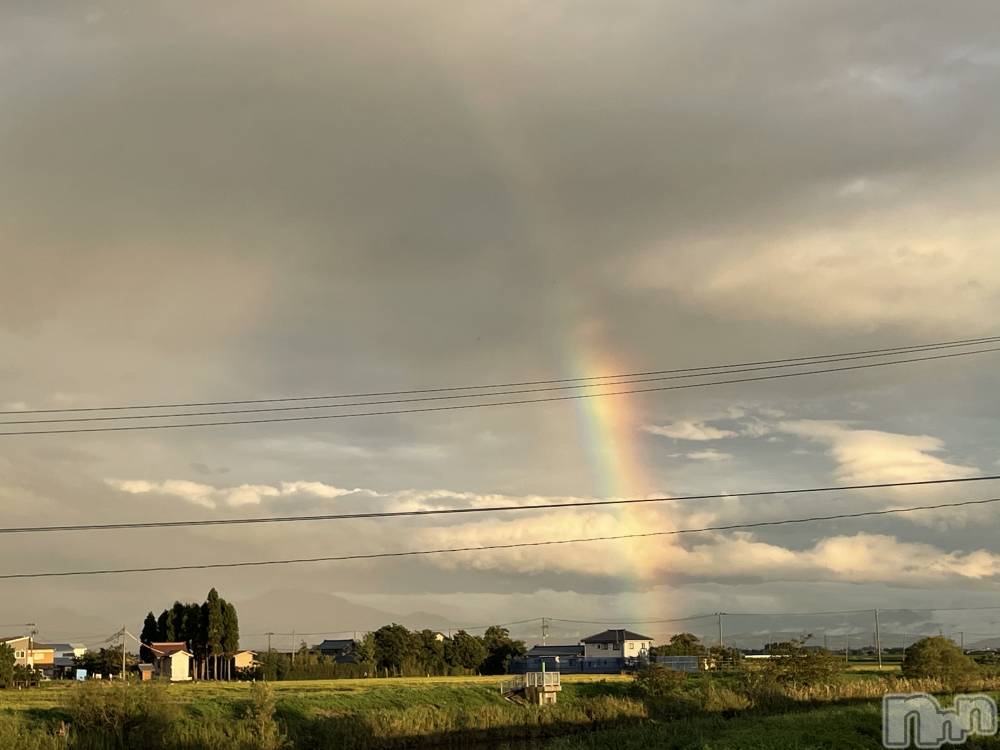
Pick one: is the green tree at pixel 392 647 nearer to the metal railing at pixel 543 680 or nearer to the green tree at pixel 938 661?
the metal railing at pixel 543 680

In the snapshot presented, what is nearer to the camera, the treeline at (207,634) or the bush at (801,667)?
the bush at (801,667)

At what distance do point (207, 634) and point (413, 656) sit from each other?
102 ft

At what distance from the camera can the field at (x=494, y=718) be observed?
53.6 meters

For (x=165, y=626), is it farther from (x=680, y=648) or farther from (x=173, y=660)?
(x=680, y=648)

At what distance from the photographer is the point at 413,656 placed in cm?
16288

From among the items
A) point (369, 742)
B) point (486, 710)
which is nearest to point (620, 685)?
point (486, 710)

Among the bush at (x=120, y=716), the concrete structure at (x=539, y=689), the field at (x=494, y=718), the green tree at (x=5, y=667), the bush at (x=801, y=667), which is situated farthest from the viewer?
the green tree at (x=5, y=667)

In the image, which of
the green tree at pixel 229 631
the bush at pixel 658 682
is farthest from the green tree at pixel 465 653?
the bush at pixel 658 682

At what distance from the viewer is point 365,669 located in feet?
497

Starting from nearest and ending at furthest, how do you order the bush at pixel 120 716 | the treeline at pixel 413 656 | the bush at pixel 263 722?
the bush at pixel 120 716
the bush at pixel 263 722
the treeline at pixel 413 656

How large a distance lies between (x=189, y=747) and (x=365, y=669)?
3286 inches

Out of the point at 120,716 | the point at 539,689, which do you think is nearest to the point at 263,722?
the point at 120,716

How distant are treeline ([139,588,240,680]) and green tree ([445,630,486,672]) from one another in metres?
32.7

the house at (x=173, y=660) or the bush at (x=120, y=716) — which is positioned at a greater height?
the bush at (x=120, y=716)
